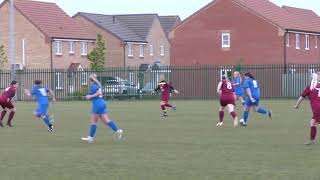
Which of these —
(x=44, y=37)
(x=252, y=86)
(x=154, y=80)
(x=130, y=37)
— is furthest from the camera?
(x=130, y=37)

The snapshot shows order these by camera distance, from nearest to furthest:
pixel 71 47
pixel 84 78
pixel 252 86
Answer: pixel 252 86 < pixel 84 78 < pixel 71 47

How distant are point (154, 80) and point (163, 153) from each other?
3982cm

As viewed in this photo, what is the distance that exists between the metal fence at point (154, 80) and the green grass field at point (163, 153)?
2783cm

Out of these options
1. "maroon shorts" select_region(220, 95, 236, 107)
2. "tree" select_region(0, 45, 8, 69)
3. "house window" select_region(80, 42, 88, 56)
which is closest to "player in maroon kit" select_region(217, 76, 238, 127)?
"maroon shorts" select_region(220, 95, 236, 107)

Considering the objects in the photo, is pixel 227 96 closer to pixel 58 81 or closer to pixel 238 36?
pixel 58 81

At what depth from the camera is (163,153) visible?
16.9m

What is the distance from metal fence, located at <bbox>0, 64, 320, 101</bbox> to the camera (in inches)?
2137

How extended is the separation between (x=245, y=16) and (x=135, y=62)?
2396 centimetres

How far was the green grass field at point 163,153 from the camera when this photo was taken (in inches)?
531

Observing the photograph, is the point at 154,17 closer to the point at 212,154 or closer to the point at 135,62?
the point at 135,62

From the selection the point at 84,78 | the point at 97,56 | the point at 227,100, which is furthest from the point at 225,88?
the point at 97,56

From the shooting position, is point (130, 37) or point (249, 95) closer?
point (249, 95)

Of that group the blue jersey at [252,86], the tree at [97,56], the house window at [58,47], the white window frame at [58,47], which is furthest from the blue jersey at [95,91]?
the house window at [58,47]

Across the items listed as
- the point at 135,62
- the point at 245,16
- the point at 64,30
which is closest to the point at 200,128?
the point at 245,16
